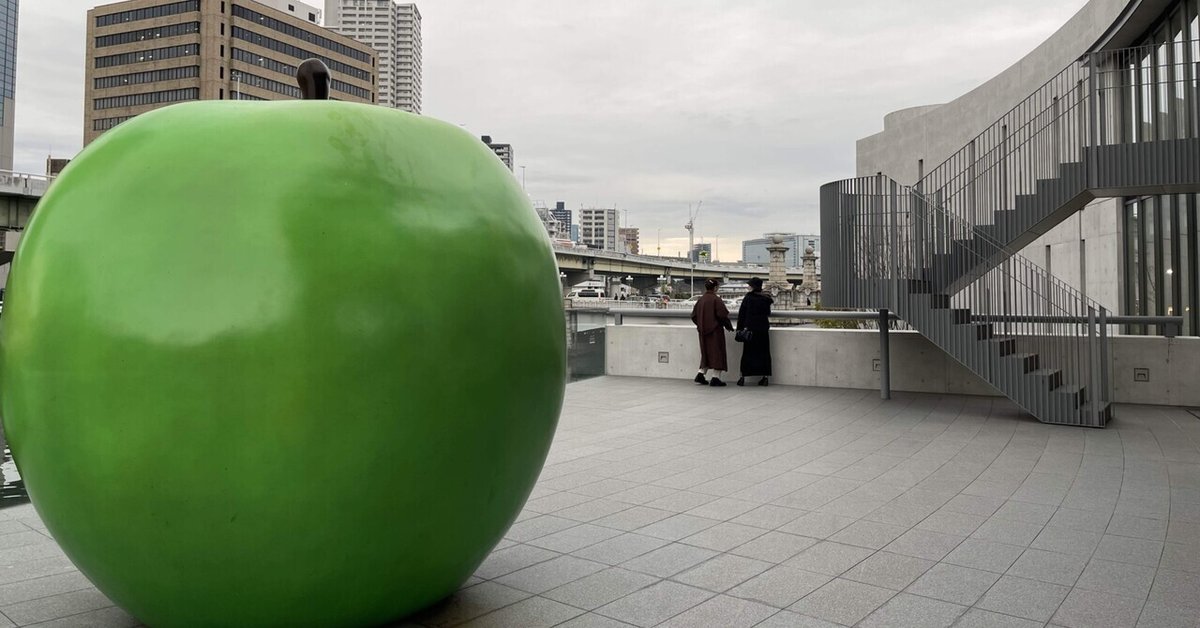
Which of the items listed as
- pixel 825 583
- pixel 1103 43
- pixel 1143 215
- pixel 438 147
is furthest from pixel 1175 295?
pixel 438 147

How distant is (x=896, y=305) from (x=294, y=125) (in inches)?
382

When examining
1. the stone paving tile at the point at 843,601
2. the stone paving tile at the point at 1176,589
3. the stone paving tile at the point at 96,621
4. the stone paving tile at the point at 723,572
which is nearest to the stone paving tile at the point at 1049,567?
the stone paving tile at the point at 1176,589

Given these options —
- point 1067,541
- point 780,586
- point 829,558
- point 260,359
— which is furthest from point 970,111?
point 260,359

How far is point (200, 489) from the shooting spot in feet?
9.49

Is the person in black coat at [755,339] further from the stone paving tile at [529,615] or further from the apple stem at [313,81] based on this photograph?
the apple stem at [313,81]

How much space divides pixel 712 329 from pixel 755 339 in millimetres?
788

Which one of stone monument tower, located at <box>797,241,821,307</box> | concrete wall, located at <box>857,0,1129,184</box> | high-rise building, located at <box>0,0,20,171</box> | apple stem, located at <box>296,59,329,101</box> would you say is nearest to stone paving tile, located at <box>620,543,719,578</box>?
apple stem, located at <box>296,59,329,101</box>

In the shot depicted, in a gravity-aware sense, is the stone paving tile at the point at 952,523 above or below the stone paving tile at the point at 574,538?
above

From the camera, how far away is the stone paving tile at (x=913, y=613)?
12.4ft

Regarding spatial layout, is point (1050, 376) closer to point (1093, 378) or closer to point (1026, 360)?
point (1026, 360)

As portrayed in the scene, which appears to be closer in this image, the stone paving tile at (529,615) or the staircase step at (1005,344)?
the stone paving tile at (529,615)

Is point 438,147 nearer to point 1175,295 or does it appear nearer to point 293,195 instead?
point 293,195

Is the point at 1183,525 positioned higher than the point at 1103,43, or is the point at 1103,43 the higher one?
the point at 1103,43

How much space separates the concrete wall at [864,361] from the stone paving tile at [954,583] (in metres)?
8.86
